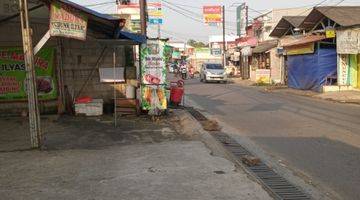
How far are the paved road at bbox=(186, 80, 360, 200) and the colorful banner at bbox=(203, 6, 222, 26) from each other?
50.7 meters

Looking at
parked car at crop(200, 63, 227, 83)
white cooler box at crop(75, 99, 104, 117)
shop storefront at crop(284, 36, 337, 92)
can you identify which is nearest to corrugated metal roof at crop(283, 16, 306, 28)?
shop storefront at crop(284, 36, 337, 92)

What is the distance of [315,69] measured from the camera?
31.8 meters

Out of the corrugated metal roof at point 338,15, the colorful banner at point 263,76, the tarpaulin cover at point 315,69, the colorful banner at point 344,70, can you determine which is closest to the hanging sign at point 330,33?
the corrugated metal roof at point 338,15

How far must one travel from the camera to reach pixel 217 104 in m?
23.1

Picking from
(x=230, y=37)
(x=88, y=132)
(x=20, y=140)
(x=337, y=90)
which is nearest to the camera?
(x=20, y=140)

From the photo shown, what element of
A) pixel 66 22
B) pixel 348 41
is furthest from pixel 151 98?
pixel 348 41

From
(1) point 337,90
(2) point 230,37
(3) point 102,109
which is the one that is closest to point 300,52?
(1) point 337,90

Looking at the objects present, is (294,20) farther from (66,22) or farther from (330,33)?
(66,22)

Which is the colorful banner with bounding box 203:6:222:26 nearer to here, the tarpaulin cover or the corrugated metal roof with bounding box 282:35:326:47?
the corrugated metal roof with bounding box 282:35:326:47

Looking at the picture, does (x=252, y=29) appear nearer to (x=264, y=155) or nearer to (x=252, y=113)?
(x=252, y=113)

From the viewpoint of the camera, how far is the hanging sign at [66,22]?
1087 cm

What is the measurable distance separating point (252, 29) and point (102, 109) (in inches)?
1758

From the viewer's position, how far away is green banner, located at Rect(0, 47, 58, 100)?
1641cm

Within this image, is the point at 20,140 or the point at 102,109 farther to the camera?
the point at 102,109
